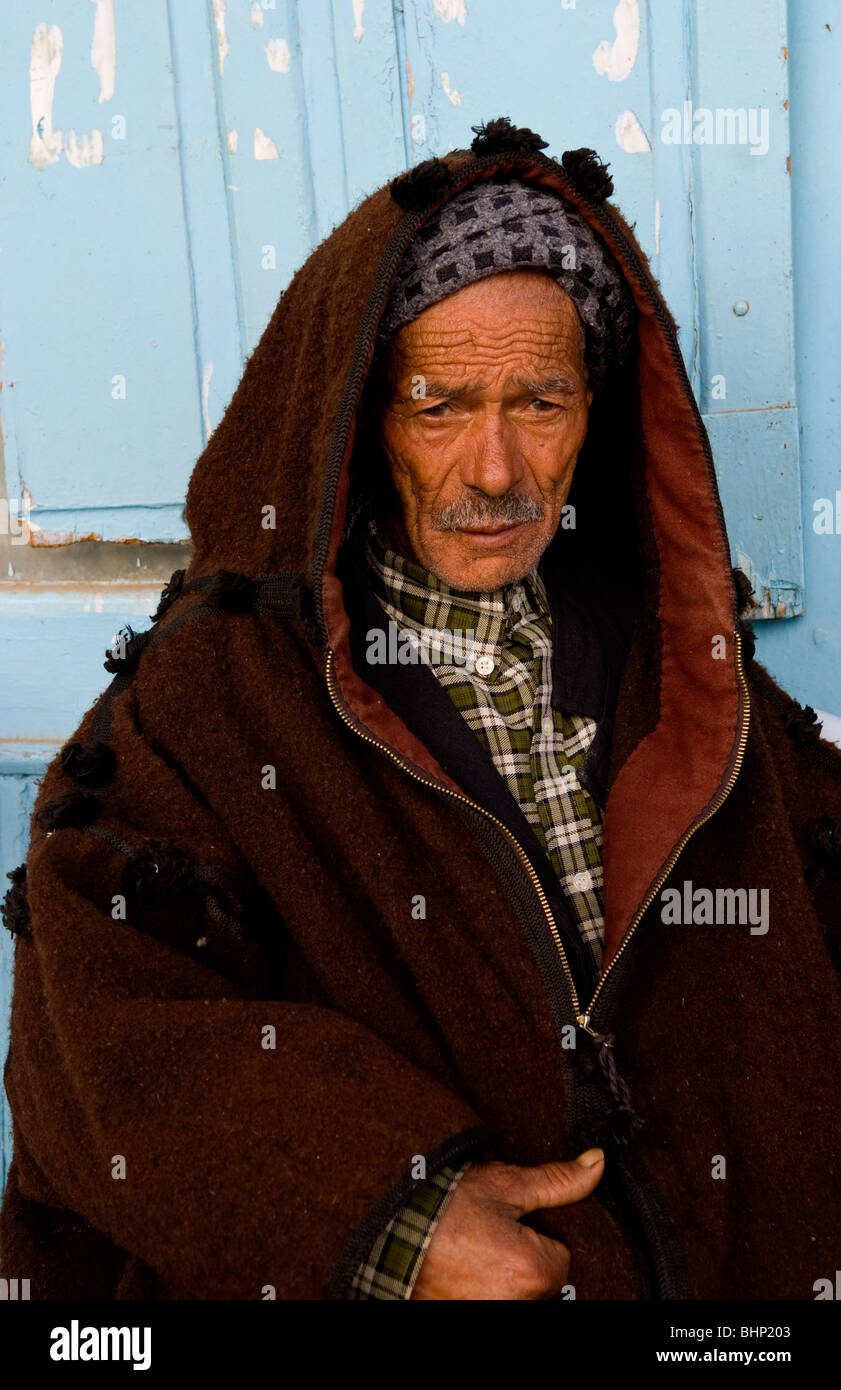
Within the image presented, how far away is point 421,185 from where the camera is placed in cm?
164

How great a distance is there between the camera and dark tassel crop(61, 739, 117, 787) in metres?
1.56

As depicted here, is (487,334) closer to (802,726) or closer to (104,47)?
(802,726)

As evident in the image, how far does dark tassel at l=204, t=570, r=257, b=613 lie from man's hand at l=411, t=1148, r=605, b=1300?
0.82 metres

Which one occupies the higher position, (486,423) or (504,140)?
(504,140)

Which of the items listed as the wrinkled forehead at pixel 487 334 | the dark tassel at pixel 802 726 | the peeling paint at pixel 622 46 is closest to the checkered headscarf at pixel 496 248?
the wrinkled forehead at pixel 487 334

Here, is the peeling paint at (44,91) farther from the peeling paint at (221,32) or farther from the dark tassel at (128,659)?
the dark tassel at (128,659)

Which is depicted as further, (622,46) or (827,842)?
(622,46)

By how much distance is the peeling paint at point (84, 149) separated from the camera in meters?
2.35

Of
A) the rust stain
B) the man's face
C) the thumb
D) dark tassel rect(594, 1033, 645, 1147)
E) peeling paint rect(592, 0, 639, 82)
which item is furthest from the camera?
the rust stain

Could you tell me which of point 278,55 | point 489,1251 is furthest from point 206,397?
point 489,1251

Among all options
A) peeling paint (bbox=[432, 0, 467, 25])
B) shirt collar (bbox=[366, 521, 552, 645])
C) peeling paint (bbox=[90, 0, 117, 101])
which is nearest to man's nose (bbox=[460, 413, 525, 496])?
shirt collar (bbox=[366, 521, 552, 645])

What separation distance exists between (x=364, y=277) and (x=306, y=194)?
782mm

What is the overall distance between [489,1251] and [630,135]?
1.89 meters

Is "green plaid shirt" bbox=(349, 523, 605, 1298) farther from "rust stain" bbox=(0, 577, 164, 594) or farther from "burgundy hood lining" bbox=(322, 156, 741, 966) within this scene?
"rust stain" bbox=(0, 577, 164, 594)
